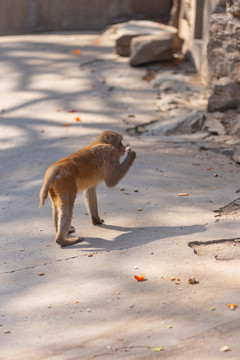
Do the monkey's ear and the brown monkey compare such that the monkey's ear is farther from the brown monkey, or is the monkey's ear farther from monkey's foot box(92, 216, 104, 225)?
monkey's foot box(92, 216, 104, 225)

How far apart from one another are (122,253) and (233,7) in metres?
4.63

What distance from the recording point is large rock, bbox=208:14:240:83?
26.4ft

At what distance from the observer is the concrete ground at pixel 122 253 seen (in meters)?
3.38

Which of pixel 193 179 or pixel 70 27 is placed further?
pixel 70 27

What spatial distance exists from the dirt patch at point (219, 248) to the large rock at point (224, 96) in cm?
395

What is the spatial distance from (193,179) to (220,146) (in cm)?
118

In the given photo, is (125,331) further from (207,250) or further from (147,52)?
(147,52)

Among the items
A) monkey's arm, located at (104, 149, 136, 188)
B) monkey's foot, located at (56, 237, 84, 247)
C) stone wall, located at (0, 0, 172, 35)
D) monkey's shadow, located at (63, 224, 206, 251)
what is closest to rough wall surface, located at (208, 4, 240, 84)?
monkey's arm, located at (104, 149, 136, 188)

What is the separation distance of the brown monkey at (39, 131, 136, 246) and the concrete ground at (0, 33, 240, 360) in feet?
0.69

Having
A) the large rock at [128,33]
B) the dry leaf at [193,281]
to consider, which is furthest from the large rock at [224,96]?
the dry leaf at [193,281]

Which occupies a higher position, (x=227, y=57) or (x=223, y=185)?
(x=227, y=57)

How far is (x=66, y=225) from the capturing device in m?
4.71

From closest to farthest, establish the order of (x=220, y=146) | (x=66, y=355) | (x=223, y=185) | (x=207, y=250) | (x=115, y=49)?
(x=66, y=355)
(x=207, y=250)
(x=223, y=185)
(x=220, y=146)
(x=115, y=49)

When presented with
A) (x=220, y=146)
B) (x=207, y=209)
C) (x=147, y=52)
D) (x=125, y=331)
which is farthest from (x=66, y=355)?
(x=147, y=52)
